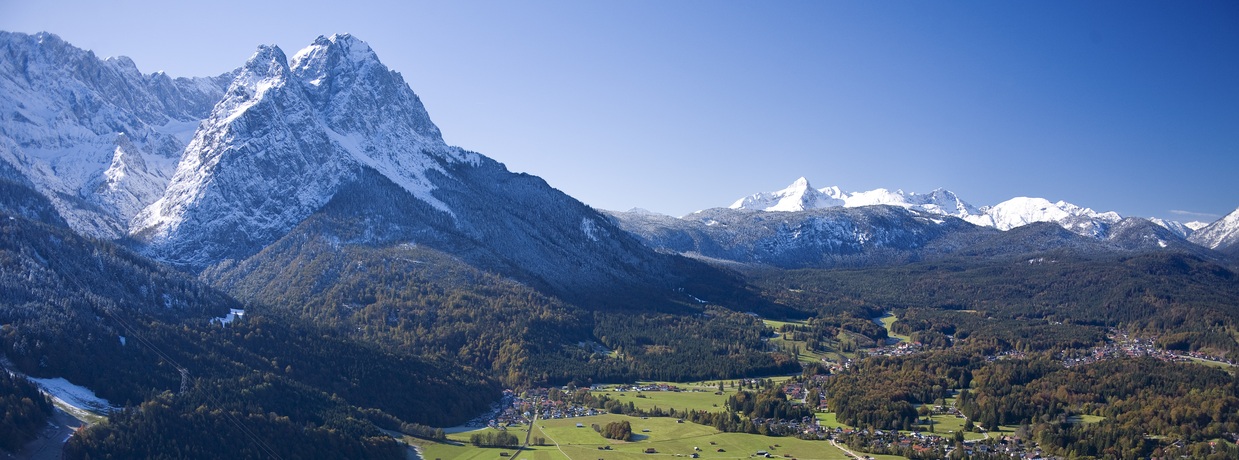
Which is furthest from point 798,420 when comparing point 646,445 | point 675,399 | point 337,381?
point 337,381

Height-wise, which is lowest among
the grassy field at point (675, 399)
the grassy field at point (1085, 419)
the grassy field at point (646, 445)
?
the grassy field at point (646, 445)

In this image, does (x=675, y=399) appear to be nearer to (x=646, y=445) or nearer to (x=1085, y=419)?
(x=646, y=445)

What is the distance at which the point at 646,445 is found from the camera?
449ft

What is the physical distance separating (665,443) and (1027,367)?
8828cm

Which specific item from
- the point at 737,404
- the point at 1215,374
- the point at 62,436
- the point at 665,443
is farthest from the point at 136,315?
the point at 1215,374

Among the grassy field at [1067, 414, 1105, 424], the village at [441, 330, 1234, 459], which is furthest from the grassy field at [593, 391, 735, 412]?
the grassy field at [1067, 414, 1105, 424]

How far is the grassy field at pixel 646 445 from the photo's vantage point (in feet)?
425

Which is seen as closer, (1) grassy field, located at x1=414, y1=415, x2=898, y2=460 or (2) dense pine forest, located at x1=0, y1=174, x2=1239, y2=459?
(2) dense pine forest, located at x1=0, y1=174, x2=1239, y2=459

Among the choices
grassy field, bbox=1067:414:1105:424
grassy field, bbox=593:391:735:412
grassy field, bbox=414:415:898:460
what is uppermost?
grassy field, bbox=1067:414:1105:424

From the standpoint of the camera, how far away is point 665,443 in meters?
138

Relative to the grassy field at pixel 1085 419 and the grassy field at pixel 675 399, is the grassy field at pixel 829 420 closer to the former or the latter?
the grassy field at pixel 675 399

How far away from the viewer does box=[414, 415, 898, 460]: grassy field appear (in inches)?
5103

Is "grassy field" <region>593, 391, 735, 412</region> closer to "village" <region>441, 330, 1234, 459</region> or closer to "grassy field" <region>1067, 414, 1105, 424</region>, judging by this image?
"village" <region>441, 330, 1234, 459</region>

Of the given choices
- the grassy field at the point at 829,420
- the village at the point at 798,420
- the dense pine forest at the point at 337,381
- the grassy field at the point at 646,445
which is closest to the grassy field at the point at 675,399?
the village at the point at 798,420
